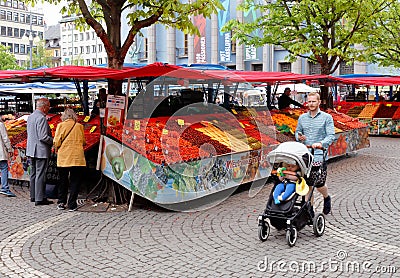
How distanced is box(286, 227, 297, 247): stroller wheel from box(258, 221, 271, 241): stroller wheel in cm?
35

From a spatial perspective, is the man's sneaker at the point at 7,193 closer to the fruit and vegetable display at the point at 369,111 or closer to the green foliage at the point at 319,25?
the green foliage at the point at 319,25

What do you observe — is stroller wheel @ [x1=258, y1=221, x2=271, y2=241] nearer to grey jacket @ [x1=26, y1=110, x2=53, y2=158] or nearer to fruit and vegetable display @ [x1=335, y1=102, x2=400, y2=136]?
grey jacket @ [x1=26, y1=110, x2=53, y2=158]

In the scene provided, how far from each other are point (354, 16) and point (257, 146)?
1059cm

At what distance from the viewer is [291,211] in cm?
614

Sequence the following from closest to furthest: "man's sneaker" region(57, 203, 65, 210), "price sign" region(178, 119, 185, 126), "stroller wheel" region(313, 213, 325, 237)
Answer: "stroller wheel" region(313, 213, 325, 237), "man's sneaker" region(57, 203, 65, 210), "price sign" region(178, 119, 185, 126)

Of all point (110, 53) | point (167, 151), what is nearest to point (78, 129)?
point (167, 151)

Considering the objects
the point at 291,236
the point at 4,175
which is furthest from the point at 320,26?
the point at 291,236

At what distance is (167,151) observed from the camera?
805 cm

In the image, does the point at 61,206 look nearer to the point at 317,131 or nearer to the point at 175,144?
the point at 175,144

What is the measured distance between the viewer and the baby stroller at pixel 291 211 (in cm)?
610

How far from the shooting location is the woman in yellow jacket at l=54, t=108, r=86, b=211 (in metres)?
8.02

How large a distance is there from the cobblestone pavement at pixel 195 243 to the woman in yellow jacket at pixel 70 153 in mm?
412

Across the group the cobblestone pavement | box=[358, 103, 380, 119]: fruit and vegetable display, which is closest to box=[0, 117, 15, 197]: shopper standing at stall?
the cobblestone pavement

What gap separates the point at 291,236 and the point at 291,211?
0.31m
